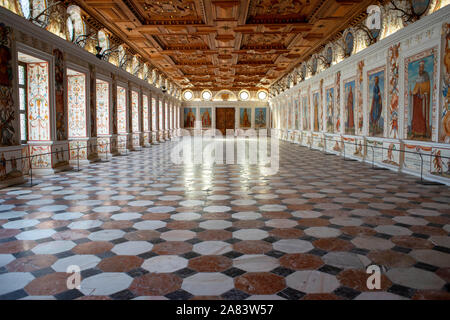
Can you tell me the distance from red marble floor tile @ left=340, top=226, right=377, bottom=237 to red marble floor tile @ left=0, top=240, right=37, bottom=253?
4.57m

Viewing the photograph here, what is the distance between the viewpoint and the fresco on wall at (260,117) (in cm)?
4288

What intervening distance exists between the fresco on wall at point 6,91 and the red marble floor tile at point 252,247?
780cm

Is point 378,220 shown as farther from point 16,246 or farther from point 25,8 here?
point 25,8

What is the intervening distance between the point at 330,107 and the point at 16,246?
56.4 feet

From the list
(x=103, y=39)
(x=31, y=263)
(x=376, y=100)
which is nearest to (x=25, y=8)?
(x=103, y=39)

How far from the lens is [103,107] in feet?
55.4

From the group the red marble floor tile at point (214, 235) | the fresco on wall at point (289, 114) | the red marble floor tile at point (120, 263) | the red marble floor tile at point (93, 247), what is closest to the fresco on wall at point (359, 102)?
the red marble floor tile at point (214, 235)

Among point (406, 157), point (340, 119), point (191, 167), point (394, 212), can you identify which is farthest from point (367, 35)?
point (394, 212)

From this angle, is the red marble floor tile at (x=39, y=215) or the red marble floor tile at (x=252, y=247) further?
the red marble floor tile at (x=39, y=215)

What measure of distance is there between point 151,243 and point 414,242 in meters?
3.68

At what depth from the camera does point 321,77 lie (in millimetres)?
20094

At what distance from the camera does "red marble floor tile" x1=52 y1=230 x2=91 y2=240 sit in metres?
4.80

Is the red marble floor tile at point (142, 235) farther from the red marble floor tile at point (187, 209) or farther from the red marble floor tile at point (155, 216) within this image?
the red marble floor tile at point (187, 209)

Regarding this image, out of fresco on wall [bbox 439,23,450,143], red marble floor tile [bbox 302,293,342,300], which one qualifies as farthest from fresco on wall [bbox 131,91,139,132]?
red marble floor tile [bbox 302,293,342,300]
